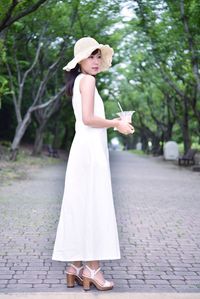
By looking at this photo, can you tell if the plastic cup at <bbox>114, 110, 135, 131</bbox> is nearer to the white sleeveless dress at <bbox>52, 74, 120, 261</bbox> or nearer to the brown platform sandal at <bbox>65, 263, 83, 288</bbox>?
the white sleeveless dress at <bbox>52, 74, 120, 261</bbox>

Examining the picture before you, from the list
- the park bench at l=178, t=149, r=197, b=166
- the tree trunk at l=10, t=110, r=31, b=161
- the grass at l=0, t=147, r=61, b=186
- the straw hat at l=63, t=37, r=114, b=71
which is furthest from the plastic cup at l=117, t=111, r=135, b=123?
the park bench at l=178, t=149, r=197, b=166

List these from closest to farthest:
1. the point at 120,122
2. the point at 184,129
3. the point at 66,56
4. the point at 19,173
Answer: the point at 120,122 < the point at 19,173 < the point at 66,56 < the point at 184,129

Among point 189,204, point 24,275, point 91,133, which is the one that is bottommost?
point 189,204

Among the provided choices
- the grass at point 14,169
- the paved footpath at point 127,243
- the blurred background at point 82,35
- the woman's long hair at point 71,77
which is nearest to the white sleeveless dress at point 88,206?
the woman's long hair at point 71,77

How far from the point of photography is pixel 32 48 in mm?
24156

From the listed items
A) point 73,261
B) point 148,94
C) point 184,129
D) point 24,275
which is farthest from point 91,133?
point 148,94

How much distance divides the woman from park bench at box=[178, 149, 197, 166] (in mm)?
21191

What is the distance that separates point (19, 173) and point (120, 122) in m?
12.7

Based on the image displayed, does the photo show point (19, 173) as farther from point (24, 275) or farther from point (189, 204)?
point (24, 275)

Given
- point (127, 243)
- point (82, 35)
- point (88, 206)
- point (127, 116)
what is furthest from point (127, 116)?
point (82, 35)

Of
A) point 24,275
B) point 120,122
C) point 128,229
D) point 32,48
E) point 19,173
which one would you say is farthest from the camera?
point 32,48

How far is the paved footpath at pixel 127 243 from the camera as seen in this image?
4.61 m

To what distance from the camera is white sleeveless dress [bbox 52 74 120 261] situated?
167 inches

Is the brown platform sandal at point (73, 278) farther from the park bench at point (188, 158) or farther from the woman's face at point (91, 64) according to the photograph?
the park bench at point (188, 158)
